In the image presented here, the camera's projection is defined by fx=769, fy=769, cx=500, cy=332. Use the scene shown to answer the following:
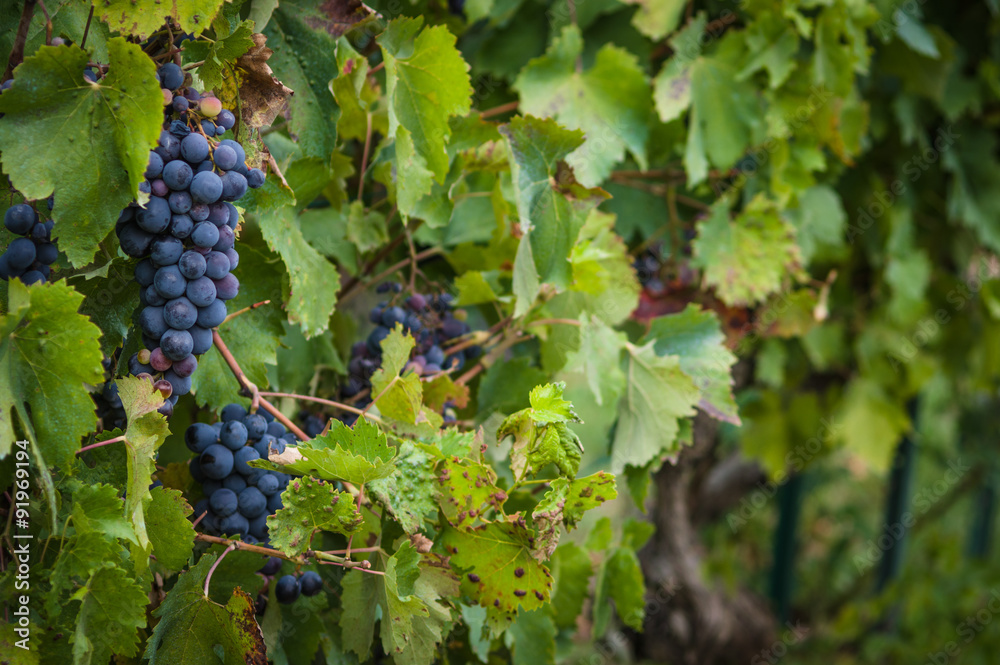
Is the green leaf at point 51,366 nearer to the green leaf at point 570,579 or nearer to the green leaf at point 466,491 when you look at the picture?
the green leaf at point 466,491

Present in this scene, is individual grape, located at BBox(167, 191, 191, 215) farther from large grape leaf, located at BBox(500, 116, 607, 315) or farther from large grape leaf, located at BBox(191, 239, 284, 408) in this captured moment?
large grape leaf, located at BBox(500, 116, 607, 315)

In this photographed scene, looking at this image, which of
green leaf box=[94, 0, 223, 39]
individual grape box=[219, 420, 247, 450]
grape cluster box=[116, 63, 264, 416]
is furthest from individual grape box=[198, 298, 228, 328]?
green leaf box=[94, 0, 223, 39]

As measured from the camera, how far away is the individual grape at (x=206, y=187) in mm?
583

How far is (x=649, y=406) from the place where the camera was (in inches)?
37.1

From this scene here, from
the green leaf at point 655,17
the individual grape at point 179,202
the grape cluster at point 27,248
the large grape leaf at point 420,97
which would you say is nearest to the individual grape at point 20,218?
the grape cluster at point 27,248

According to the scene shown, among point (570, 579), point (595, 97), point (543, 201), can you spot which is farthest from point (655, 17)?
point (570, 579)

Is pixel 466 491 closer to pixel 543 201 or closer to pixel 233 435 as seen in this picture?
pixel 233 435

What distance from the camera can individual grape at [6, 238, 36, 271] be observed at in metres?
0.58

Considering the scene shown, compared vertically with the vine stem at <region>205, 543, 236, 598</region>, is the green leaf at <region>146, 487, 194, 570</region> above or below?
above

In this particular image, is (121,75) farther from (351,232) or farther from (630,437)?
(630,437)

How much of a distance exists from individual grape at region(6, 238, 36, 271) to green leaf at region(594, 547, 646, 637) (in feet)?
2.47

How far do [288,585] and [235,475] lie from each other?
120 millimetres

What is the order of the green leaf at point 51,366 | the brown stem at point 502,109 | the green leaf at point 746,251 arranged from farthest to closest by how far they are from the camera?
the green leaf at point 746,251, the brown stem at point 502,109, the green leaf at point 51,366

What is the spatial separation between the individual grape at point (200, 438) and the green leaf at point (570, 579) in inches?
18.6
